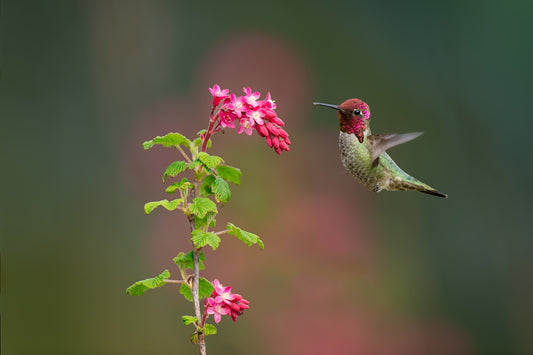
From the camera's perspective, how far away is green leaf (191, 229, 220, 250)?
967 millimetres

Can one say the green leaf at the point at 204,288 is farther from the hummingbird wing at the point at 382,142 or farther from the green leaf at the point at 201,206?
the hummingbird wing at the point at 382,142

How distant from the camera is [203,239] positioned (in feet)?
3.21

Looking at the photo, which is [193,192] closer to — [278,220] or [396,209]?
[278,220]

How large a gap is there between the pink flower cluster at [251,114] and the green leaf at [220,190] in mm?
104

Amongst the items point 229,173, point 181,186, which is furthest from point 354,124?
point 181,186

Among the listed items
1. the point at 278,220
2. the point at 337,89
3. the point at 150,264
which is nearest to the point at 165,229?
the point at 150,264

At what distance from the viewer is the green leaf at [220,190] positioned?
994 mm

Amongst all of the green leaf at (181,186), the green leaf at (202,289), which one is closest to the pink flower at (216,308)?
the green leaf at (202,289)

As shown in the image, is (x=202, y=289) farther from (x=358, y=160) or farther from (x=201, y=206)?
(x=358, y=160)

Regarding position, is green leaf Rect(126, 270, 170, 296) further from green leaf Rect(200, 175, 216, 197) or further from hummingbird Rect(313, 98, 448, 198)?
hummingbird Rect(313, 98, 448, 198)

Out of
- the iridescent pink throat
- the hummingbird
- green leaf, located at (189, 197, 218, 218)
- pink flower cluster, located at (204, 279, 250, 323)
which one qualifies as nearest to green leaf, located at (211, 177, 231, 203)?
green leaf, located at (189, 197, 218, 218)

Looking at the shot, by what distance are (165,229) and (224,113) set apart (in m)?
2.01

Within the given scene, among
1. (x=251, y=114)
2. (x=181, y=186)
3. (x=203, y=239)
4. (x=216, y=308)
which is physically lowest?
(x=216, y=308)

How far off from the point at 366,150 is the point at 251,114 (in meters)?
0.49
